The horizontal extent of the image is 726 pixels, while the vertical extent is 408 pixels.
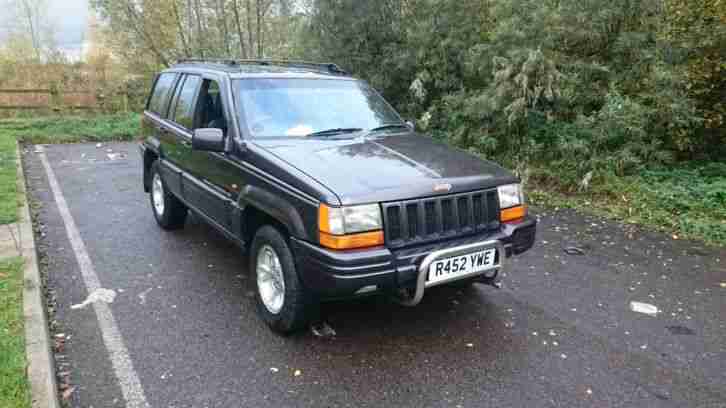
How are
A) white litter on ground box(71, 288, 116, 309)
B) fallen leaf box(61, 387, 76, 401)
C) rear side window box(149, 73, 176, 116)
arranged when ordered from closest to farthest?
fallen leaf box(61, 387, 76, 401), white litter on ground box(71, 288, 116, 309), rear side window box(149, 73, 176, 116)

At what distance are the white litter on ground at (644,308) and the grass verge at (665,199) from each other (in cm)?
214

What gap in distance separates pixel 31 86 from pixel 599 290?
1684cm

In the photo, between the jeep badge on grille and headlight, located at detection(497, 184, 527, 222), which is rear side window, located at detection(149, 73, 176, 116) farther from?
headlight, located at detection(497, 184, 527, 222)

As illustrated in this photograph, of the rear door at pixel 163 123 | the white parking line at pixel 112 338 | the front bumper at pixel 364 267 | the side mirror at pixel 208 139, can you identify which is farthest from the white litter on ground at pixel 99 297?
the front bumper at pixel 364 267

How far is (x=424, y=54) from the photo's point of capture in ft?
30.7

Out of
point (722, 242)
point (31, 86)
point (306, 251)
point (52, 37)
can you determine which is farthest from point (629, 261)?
point (52, 37)

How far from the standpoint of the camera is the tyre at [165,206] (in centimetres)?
564

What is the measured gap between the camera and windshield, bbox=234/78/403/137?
13.1 ft

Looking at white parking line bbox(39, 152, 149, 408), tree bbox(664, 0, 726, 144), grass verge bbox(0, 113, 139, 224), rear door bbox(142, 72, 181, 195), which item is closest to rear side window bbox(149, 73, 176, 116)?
rear door bbox(142, 72, 181, 195)

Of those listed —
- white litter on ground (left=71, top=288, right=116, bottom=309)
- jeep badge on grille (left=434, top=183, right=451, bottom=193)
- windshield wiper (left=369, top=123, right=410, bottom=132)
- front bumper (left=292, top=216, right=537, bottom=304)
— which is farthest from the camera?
windshield wiper (left=369, top=123, right=410, bottom=132)

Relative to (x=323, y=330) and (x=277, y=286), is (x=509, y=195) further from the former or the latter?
(x=277, y=286)

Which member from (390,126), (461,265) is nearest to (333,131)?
(390,126)

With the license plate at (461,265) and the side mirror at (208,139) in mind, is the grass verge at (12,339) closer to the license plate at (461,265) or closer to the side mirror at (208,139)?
the side mirror at (208,139)

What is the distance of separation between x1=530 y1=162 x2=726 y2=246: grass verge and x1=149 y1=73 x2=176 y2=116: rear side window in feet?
16.2
